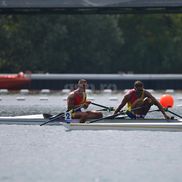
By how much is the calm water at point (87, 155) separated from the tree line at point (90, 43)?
4040 centimetres

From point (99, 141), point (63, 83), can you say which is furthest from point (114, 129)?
point (63, 83)

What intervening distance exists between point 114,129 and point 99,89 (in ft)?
87.3

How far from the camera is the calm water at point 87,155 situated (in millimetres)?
14273

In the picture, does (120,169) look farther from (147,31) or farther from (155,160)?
(147,31)

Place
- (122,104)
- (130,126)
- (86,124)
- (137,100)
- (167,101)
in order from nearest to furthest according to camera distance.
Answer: (130,126) < (86,124) < (122,104) < (137,100) < (167,101)

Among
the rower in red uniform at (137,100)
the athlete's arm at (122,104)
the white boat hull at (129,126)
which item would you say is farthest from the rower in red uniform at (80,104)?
the rower in red uniform at (137,100)

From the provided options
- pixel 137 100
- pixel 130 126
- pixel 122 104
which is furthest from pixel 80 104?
pixel 130 126

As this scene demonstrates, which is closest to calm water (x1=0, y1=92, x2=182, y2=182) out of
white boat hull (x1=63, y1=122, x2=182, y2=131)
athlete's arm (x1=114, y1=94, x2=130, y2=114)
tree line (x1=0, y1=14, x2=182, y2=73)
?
white boat hull (x1=63, y1=122, x2=182, y2=131)

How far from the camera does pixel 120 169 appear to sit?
49.0ft

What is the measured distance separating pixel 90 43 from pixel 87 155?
49.3 metres

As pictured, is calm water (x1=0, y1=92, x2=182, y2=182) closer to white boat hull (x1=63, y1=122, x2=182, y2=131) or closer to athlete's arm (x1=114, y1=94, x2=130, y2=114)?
white boat hull (x1=63, y1=122, x2=182, y2=131)

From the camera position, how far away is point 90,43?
6562 cm

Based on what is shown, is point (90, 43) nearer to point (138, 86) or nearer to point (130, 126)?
point (138, 86)

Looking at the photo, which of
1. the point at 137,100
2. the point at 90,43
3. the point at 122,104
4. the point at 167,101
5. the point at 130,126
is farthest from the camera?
the point at 90,43
